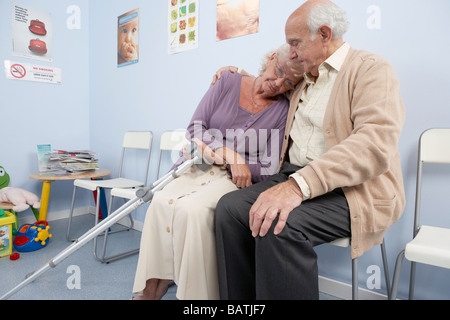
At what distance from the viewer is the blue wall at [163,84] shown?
49.4 inches

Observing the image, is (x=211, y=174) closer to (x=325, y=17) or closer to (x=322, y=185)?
(x=322, y=185)

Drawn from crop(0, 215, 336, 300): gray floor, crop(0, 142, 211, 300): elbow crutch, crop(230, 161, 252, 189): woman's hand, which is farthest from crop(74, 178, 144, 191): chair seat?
crop(230, 161, 252, 189): woman's hand

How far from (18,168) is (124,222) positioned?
3.30 ft

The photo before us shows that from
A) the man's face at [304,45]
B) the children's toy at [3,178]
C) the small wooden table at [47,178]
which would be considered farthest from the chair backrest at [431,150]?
the children's toy at [3,178]

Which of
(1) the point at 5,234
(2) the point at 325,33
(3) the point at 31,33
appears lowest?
(1) the point at 5,234

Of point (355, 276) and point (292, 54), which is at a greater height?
point (292, 54)

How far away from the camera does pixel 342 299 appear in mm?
1508

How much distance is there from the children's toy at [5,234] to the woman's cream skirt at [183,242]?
4.23 ft

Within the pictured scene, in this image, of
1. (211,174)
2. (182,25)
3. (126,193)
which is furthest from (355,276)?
Result: (182,25)

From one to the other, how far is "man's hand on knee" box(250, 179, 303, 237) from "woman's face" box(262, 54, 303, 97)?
0.56 m

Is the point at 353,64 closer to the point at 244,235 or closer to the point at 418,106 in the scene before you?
the point at 418,106

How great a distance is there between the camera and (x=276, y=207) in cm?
85

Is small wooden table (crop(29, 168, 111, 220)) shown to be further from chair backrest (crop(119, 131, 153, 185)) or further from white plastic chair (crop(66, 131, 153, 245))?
chair backrest (crop(119, 131, 153, 185))

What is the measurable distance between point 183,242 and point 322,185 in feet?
1.74
